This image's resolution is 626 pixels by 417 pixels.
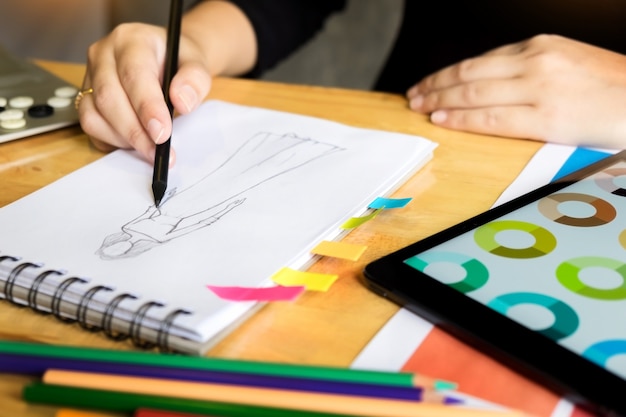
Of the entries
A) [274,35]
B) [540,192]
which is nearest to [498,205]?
[540,192]

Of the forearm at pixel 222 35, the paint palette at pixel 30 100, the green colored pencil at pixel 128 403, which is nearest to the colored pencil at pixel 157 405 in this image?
the green colored pencil at pixel 128 403

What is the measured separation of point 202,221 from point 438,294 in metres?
0.18

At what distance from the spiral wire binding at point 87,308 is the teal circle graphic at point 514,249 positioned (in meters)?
0.21

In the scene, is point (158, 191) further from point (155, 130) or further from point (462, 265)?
point (462, 265)

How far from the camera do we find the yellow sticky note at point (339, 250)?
46 centimetres

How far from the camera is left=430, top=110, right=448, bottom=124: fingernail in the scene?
2.32ft

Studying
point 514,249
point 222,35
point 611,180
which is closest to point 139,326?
point 514,249

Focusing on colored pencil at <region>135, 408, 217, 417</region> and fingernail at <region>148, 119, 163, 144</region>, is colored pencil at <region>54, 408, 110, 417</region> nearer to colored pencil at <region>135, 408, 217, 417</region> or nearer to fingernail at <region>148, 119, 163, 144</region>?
colored pencil at <region>135, 408, 217, 417</region>

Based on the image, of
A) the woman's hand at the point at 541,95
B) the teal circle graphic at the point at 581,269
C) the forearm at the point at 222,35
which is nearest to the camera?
the teal circle graphic at the point at 581,269

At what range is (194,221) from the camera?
0.50 metres

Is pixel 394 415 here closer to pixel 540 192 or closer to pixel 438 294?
pixel 438 294

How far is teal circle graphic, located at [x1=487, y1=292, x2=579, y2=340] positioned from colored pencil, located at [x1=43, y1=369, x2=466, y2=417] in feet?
0.30

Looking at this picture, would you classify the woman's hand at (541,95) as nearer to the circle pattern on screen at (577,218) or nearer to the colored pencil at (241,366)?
the circle pattern on screen at (577,218)

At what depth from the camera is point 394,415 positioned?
1.03ft
